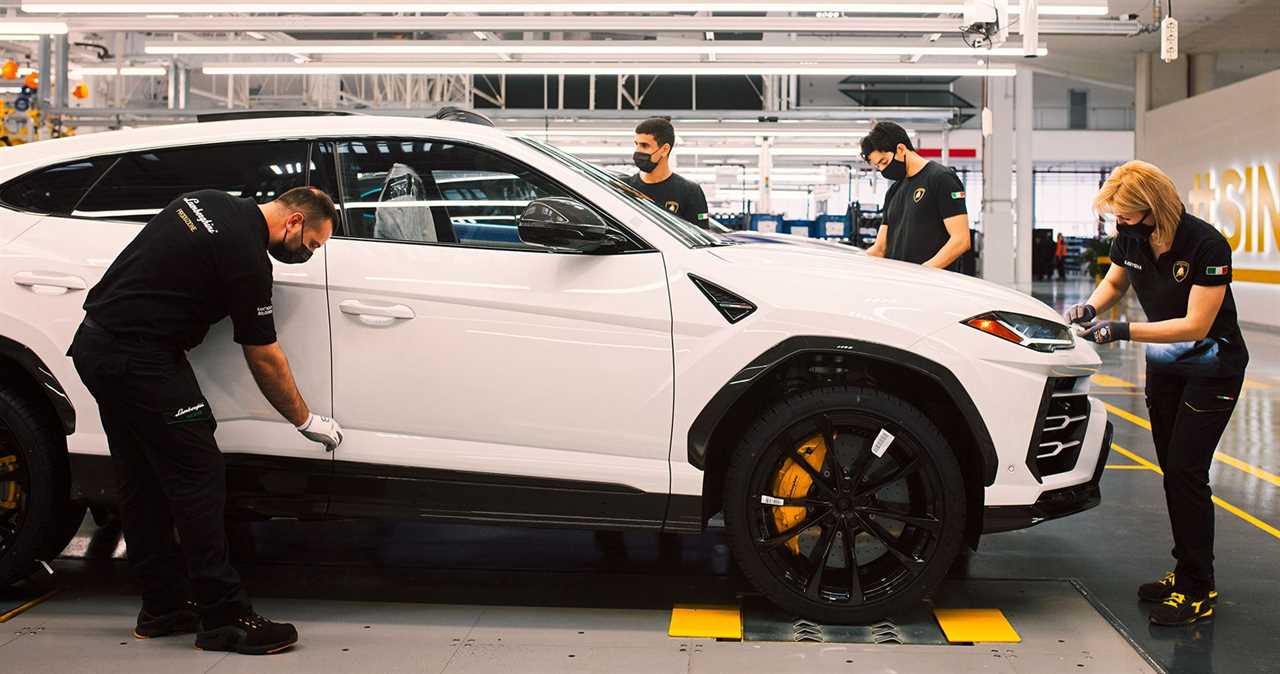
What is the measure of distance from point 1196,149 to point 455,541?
18.2 m

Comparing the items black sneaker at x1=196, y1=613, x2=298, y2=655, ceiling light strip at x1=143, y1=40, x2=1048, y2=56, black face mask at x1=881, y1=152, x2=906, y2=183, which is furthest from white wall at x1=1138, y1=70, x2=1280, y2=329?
black sneaker at x1=196, y1=613, x2=298, y2=655

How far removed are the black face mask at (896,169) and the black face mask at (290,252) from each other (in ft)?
10.6

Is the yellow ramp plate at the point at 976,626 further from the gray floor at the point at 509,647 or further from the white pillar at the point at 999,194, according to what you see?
the white pillar at the point at 999,194

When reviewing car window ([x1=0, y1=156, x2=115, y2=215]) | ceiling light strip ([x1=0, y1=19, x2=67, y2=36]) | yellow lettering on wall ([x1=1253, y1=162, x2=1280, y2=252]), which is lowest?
car window ([x1=0, y1=156, x2=115, y2=215])

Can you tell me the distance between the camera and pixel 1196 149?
1970 centimetres

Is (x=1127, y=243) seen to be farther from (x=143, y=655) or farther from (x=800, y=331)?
(x=143, y=655)

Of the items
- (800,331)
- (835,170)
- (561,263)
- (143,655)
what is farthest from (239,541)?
(835,170)

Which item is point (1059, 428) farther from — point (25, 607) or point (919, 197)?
point (25, 607)

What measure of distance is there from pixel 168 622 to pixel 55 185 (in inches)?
59.4

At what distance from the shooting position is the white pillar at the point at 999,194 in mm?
21828

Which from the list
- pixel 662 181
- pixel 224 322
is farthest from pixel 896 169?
pixel 224 322

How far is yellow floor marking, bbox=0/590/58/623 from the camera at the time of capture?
393 centimetres

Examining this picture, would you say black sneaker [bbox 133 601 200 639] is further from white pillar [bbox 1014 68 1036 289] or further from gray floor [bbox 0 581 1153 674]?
white pillar [bbox 1014 68 1036 289]

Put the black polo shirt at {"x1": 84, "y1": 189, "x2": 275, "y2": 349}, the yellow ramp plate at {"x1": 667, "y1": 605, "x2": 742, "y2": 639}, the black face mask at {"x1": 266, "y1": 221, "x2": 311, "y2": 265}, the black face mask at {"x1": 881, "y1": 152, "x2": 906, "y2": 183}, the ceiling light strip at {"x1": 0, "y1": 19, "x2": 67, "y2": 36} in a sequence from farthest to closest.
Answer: the ceiling light strip at {"x1": 0, "y1": 19, "x2": 67, "y2": 36} < the black face mask at {"x1": 881, "y1": 152, "x2": 906, "y2": 183} < the yellow ramp plate at {"x1": 667, "y1": 605, "x2": 742, "y2": 639} < the black face mask at {"x1": 266, "y1": 221, "x2": 311, "y2": 265} < the black polo shirt at {"x1": 84, "y1": 189, "x2": 275, "y2": 349}
